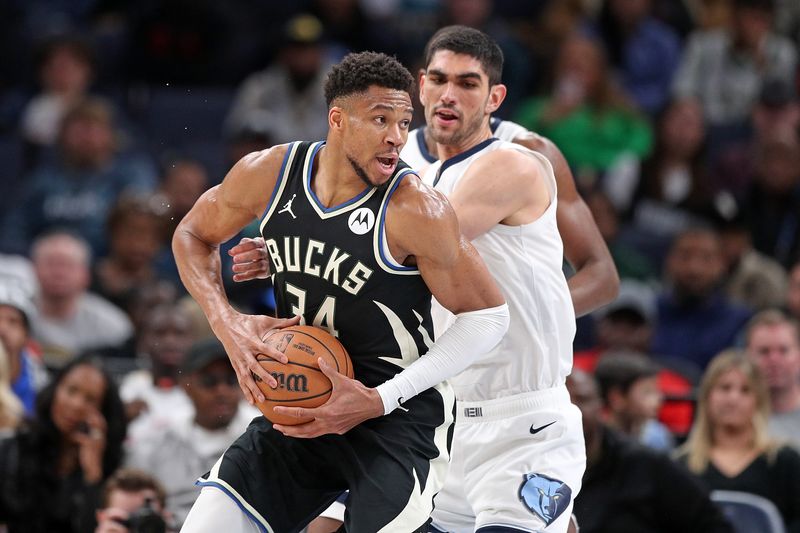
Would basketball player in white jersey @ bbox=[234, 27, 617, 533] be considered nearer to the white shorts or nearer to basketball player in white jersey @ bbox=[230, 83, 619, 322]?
the white shorts

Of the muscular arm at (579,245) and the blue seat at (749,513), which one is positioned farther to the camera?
the blue seat at (749,513)

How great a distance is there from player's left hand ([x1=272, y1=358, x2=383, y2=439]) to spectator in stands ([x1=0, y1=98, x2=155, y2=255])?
679cm

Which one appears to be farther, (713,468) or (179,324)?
(179,324)

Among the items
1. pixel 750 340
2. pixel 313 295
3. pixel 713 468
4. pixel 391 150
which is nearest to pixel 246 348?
pixel 313 295

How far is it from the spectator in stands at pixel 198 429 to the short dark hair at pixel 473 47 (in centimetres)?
291

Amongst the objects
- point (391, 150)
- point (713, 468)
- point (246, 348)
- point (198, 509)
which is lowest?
point (713, 468)

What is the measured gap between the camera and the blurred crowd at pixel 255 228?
7523 millimetres

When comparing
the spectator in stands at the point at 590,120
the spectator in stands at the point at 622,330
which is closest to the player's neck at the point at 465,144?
the spectator in stands at the point at 622,330

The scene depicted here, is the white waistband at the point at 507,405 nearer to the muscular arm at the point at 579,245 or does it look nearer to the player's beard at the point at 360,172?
the muscular arm at the point at 579,245

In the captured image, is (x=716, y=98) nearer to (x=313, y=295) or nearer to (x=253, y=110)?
(x=253, y=110)

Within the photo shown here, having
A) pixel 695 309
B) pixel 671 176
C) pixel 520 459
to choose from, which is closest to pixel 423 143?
pixel 520 459

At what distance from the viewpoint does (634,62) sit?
12.7 m

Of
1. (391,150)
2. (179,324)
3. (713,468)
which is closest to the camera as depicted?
(391,150)

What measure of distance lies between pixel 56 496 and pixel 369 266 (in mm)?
3515
